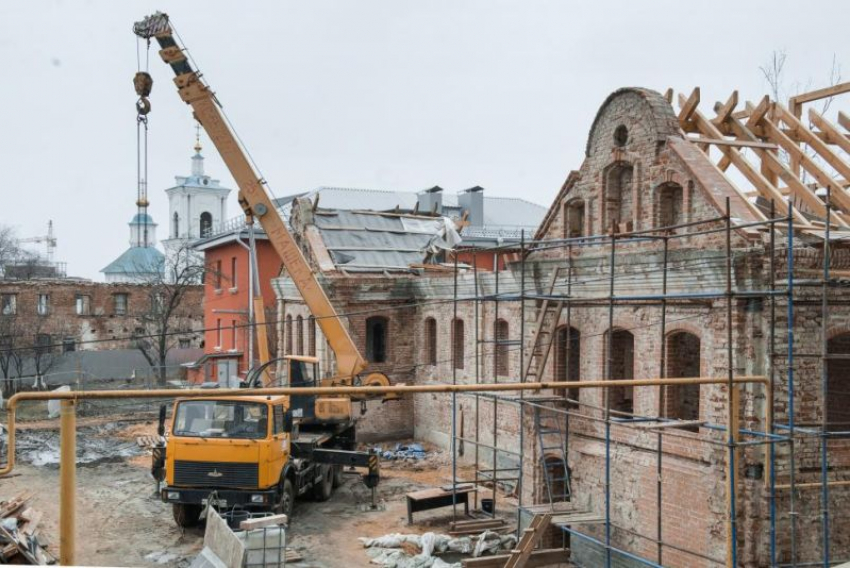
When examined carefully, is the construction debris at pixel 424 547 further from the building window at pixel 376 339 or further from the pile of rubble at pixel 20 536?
the building window at pixel 376 339

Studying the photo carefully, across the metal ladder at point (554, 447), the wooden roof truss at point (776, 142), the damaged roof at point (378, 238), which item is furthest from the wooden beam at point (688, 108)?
the damaged roof at point (378, 238)

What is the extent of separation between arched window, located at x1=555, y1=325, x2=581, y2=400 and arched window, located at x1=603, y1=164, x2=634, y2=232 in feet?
8.10

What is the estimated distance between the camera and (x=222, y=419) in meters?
17.6

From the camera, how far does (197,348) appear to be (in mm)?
49000

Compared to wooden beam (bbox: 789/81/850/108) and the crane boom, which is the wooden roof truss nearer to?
wooden beam (bbox: 789/81/850/108)

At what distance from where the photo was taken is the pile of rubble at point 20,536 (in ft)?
49.3

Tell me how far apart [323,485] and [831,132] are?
44.2 feet

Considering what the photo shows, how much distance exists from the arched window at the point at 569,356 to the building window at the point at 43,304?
36.9 meters

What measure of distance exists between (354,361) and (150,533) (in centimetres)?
586

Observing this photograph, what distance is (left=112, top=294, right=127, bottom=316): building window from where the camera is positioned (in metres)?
50.2

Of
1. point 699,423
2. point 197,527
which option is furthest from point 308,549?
point 699,423

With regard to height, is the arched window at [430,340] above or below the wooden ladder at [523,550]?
above

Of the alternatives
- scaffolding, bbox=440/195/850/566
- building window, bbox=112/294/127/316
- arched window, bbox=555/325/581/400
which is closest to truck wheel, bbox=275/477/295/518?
scaffolding, bbox=440/195/850/566

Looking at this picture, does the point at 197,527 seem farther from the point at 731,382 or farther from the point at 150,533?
the point at 731,382
